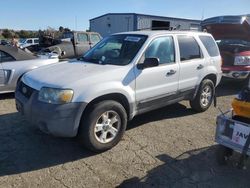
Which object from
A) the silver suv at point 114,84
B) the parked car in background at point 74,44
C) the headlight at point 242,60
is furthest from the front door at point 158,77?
the parked car in background at point 74,44

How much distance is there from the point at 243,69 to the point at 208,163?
4.94m

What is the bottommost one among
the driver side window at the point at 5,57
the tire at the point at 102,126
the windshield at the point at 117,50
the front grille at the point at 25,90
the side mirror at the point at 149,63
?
the tire at the point at 102,126

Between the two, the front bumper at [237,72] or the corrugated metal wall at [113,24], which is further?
the corrugated metal wall at [113,24]

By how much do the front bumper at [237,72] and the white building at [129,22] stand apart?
2198 cm

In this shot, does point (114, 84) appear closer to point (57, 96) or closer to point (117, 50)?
point (57, 96)

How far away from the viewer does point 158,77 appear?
4941 millimetres

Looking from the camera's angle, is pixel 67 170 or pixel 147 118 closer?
pixel 67 170

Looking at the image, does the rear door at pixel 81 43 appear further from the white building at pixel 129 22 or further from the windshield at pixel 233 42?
the white building at pixel 129 22

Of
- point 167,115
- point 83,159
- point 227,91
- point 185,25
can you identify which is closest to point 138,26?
point 185,25

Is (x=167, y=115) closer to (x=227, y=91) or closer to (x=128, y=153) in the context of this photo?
(x=128, y=153)

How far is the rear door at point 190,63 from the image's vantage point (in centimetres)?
547

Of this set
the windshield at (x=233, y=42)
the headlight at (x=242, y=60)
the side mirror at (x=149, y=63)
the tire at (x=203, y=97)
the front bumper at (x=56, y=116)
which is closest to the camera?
the front bumper at (x=56, y=116)

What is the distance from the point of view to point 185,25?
3453 cm

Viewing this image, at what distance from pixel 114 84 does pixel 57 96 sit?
2.85ft
